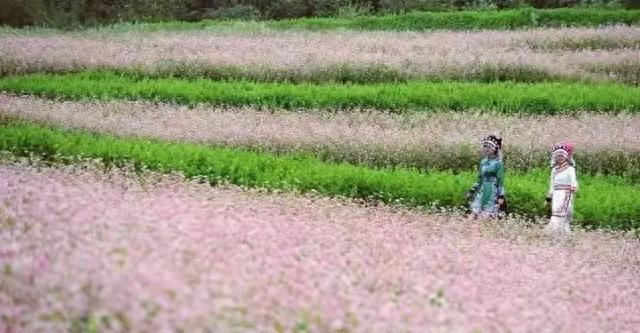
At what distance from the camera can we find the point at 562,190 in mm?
10461

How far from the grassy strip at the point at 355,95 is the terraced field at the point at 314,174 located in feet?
0.15

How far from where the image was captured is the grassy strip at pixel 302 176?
1070 centimetres

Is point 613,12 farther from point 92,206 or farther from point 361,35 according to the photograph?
point 92,206

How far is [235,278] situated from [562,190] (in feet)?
25.0

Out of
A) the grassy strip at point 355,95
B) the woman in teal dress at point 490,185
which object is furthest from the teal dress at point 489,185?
the grassy strip at point 355,95

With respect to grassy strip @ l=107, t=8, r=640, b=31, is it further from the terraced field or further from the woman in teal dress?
the woman in teal dress

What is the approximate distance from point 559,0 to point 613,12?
6579 millimetres

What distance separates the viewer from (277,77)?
755 inches

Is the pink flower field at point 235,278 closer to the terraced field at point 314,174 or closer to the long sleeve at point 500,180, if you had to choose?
the terraced field at point 314,174

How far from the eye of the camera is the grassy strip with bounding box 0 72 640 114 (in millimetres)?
16312

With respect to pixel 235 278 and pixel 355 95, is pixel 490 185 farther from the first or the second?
pixel 235 278

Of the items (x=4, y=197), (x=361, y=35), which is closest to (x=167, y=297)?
(x=4, y=197)

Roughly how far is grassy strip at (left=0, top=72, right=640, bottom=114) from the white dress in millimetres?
5583

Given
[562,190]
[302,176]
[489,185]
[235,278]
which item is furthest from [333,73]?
[235,278]
